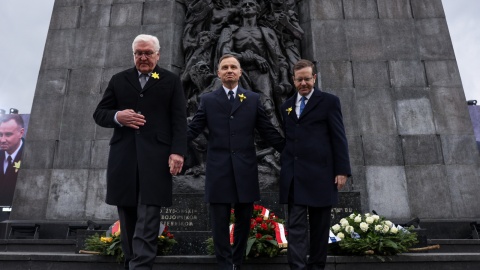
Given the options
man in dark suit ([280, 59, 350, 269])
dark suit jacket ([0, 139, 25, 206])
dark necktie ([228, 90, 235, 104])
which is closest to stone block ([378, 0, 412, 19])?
man in dark suit ([280, 59, 350, 269])

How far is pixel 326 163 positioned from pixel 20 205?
8.97 m

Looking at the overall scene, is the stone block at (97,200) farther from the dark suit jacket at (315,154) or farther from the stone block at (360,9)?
the stone block at (360,9)

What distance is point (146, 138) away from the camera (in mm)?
4559

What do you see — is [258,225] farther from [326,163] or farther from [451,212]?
[451,212]

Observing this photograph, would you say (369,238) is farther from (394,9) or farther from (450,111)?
(394,9)

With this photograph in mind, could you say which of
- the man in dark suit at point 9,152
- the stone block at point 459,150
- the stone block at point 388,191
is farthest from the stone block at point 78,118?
the man in dark suit at point 9,152

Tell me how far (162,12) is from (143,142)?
8.54 meters

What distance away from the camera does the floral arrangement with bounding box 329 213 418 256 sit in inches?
237

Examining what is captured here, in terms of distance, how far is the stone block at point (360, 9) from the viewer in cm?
1186

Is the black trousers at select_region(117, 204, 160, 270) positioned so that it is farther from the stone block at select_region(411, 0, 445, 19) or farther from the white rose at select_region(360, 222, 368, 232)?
the stone block at select_region(411, 0, 445, 19)

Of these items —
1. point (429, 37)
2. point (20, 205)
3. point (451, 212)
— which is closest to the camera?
point (451, 212)

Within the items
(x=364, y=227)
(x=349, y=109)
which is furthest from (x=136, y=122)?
(x=349, y=109)

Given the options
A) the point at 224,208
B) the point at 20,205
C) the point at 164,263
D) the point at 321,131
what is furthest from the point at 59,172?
the point at 321,131

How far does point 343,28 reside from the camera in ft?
38.4
